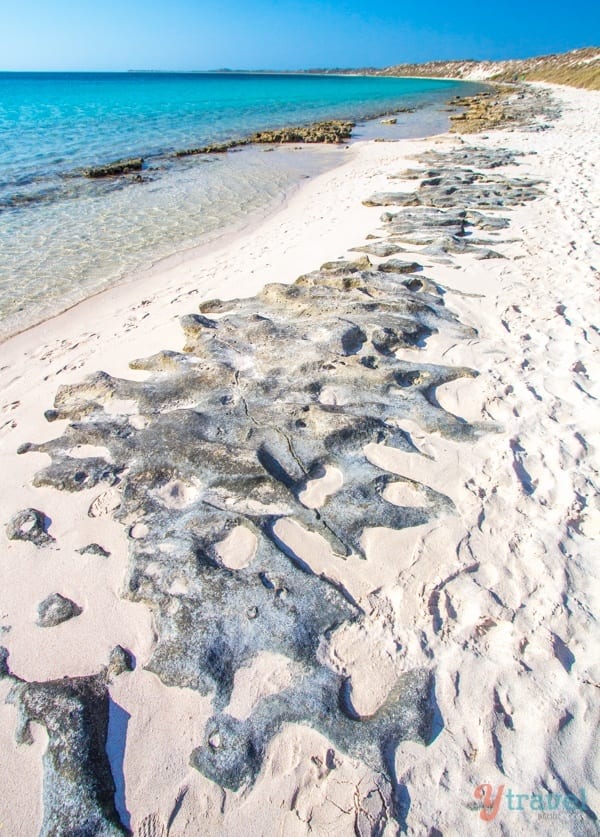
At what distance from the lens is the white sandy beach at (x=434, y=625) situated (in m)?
1.96

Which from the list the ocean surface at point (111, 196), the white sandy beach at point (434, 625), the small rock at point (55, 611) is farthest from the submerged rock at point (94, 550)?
the ocean surface at point (111, 196)

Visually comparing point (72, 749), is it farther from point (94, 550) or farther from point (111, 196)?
point (111, 196)

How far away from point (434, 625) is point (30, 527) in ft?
8.64

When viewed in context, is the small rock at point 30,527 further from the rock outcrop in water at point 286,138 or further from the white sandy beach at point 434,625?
the rock outcrop in water at point 286,138

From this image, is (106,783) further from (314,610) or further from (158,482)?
(158,482)

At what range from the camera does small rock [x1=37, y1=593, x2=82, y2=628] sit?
104 inches

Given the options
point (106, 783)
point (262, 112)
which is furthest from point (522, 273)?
point (262, 112)

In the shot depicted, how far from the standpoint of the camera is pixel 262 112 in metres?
36.3

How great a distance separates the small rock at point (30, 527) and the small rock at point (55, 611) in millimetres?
499

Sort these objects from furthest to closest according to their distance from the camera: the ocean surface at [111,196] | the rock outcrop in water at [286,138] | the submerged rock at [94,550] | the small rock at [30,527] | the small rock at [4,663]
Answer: the rock outcrop in water at [286,138] → the ocean surface at [111,196] → the small rock at [30,527] → the submerged rock at [94,550] → the small rock at [4,663]

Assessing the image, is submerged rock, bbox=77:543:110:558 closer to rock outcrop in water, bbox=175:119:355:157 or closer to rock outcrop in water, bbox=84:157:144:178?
rock outcrop in water, bbox=84:157:144:178
